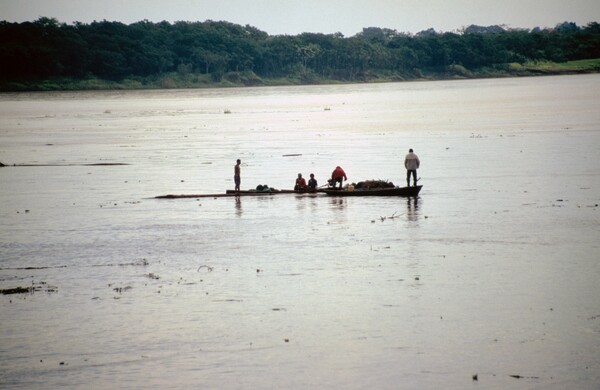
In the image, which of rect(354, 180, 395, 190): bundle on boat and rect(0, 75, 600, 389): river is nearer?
rect(0, 75, 600, 389): river

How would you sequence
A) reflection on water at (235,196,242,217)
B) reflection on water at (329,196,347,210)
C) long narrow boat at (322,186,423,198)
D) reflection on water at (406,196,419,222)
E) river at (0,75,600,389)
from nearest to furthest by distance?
river at (0,75,600,389) → reflection on water at (406,196,419,222) → reflection on water at (235,196,242,217) → reflection on water at (329,196,347,210) → long narrow boat at (322,186,423,198)

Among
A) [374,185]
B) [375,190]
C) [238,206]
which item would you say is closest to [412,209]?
[375,190]

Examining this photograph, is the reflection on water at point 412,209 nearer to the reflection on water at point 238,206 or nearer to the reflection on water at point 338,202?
the reflection on water at point 338,202

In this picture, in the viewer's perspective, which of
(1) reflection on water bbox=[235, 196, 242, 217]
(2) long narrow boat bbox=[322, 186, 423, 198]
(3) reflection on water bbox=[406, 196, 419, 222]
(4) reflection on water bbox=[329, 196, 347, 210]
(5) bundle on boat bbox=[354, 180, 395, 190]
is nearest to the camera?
(3) reflection on water bbox=[406, 196, 419, 222]

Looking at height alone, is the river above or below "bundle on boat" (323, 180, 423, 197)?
below

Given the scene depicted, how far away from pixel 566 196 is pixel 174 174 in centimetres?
2416

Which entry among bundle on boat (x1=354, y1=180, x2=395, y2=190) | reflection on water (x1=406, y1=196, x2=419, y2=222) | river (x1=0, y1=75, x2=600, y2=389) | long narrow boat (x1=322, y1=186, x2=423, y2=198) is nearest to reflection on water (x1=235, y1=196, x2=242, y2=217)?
river (x1=0, y1=75, x2=600, y2=389)

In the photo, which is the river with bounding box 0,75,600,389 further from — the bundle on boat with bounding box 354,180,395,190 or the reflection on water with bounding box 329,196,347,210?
the bundle on boat with bounding box 354,180,395,190

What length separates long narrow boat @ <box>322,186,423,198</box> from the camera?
41222 mm

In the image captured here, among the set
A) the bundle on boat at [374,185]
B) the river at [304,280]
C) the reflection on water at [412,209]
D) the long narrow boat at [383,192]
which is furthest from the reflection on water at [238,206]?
the reflection on water at [412,209]

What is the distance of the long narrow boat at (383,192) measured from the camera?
41222 mm

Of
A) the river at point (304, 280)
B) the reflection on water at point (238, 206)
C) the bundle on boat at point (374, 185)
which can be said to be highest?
the bundle on boat at point (374, 185)

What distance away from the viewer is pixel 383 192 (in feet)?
136

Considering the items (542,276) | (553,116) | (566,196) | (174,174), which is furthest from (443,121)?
(542,276)
